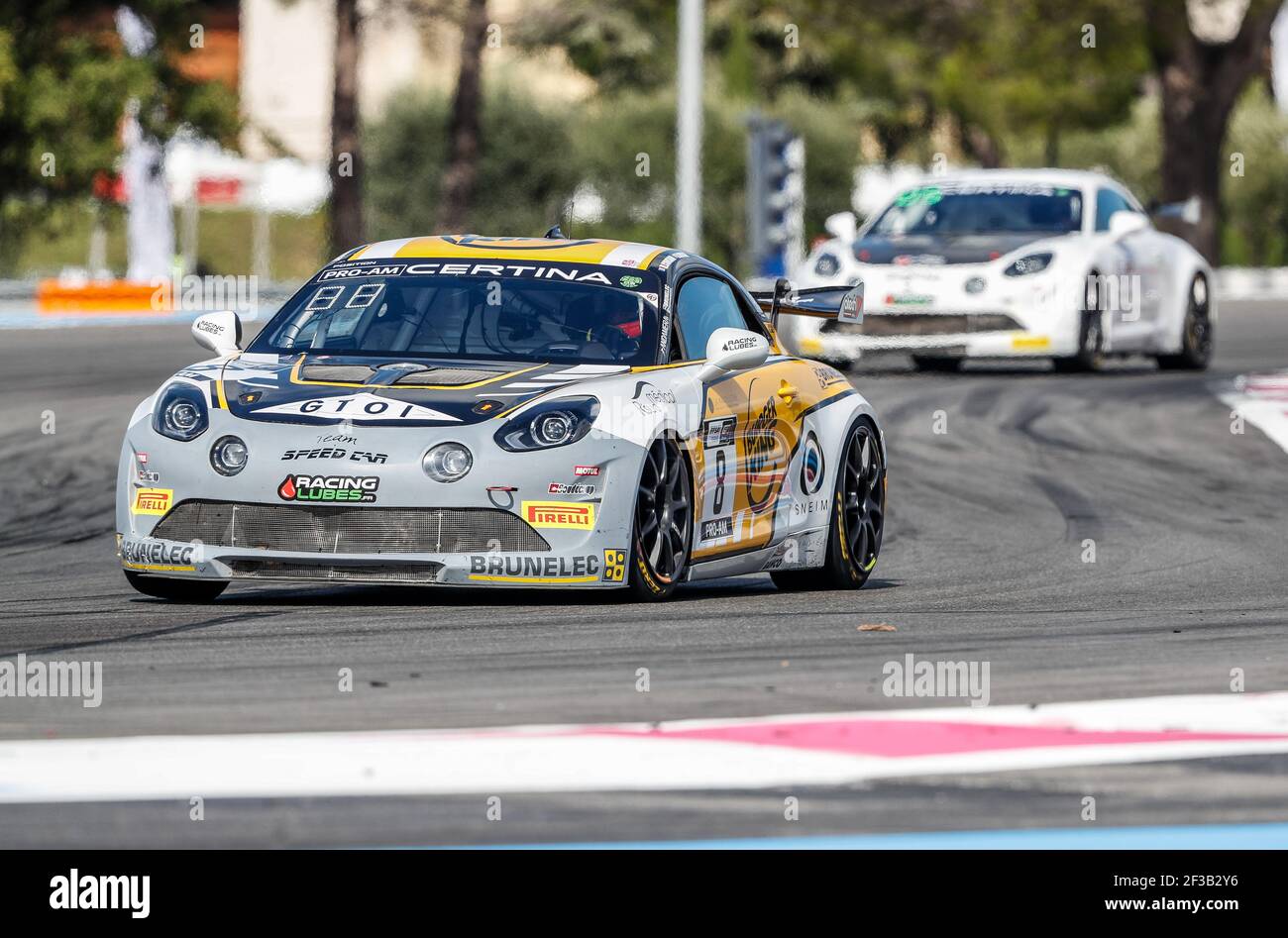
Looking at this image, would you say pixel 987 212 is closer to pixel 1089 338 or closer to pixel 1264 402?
pixel 1089 338

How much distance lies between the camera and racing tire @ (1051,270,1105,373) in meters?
19.8

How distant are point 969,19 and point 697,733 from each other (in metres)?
44.5

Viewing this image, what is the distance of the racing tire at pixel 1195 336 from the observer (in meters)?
21.3

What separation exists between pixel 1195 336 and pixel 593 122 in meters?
33.4

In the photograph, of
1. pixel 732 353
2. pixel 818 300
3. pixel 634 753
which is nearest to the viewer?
pixel 634 753

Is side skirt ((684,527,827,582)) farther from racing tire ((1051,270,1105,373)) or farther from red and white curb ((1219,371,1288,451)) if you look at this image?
racing tire ((1051,270,1105,373))

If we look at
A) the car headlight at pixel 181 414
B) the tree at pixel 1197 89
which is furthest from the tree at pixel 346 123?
the car headlight at pixel 181 414

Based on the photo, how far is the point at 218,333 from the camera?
9.71m

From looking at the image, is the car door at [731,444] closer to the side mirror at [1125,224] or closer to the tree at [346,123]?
the side mirror at [1125,224]

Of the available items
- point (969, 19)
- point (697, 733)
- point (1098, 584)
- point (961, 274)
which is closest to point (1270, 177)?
point (969, 19)

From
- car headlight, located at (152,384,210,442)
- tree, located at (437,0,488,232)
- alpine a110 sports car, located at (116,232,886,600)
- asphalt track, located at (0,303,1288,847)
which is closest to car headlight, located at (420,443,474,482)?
alpine a110 sports car, located at (116,232,886,600)

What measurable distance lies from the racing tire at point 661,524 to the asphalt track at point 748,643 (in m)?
0.13

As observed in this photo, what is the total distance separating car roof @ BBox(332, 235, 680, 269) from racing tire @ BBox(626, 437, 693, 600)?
3.71ft

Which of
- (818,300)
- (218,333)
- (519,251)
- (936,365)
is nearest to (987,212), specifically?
(936,365)
